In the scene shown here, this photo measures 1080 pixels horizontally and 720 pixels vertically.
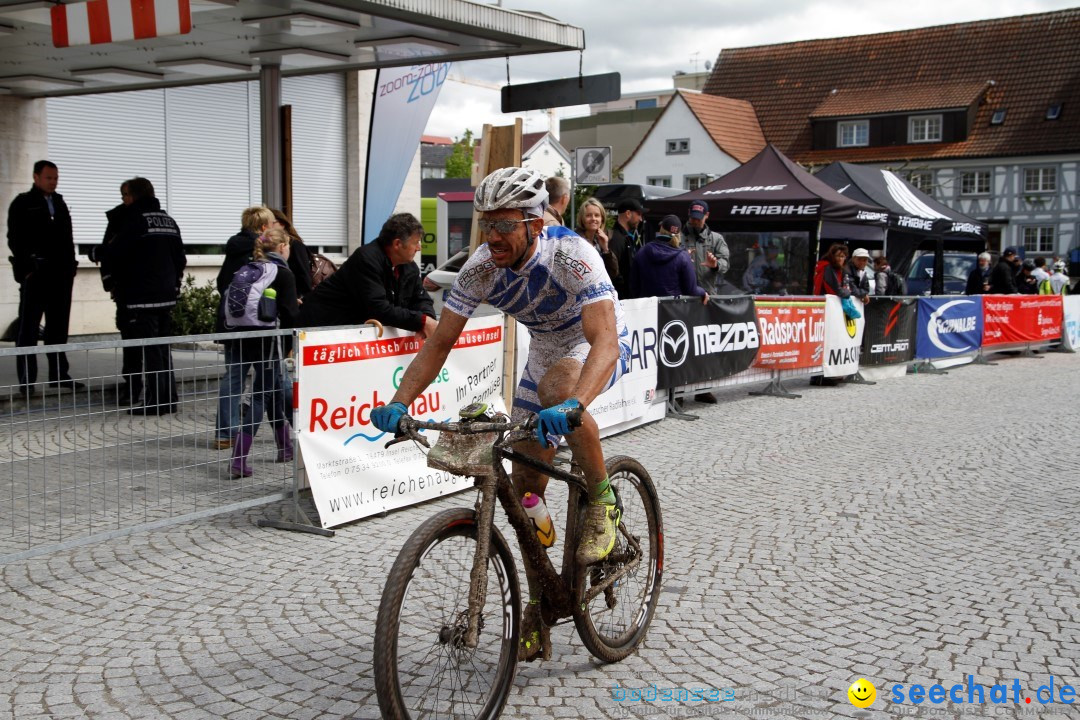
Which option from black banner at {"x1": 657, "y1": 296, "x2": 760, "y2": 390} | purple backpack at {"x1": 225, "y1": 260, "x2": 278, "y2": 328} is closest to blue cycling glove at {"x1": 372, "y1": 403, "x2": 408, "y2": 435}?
purple backpack at {"x1": 225, "y1": 260, "x2": 278, "y2": 328}

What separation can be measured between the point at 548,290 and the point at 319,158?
1549 cm

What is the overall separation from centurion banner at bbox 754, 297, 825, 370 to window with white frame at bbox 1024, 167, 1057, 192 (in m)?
47.8

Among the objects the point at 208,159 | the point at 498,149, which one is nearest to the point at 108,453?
the point at 498,149

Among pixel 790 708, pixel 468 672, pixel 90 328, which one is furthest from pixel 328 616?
pixel 90 328

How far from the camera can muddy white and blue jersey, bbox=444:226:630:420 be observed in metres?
3.99

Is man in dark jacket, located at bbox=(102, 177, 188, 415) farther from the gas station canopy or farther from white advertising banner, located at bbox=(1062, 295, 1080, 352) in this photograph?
white advertising banner, located at bbox=(1062, 295, 1080, 352)

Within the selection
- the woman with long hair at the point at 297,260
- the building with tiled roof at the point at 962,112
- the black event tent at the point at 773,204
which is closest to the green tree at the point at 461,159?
the building with tiled roof at the point at 962,112

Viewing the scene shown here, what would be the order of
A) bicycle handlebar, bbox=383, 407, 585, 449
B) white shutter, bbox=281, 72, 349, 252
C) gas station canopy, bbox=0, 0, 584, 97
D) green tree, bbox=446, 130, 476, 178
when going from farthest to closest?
green tree, bbox=446, 130, 476, 178
white shutter, bbox=281, 72, 349, 252
gas station canopy, bbox=0, 0, 584, 97
bicycle handlebar, bbox=383, 407, 585, 449

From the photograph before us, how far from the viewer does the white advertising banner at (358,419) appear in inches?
250

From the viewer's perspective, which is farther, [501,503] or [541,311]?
[541,311]

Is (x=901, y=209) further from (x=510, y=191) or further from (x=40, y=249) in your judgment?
(x=510, y=191)

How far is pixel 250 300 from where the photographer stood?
7.73m

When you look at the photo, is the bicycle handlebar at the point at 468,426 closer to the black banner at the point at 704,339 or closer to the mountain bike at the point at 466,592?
the mountain bike at the point at 466,592

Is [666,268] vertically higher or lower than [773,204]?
lower
